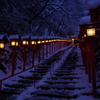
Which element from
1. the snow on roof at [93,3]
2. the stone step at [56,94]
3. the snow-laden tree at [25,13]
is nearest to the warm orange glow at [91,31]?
the snow on roof at [93,3]

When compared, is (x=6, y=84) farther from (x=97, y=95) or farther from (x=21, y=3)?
(x=21, y=3)

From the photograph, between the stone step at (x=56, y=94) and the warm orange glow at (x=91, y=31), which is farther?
the stone step at (x=56, y=94)

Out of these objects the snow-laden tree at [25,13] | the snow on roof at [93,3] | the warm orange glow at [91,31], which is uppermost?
the snow-laden tree at [25,13]

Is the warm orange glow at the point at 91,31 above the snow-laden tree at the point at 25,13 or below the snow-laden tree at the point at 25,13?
below

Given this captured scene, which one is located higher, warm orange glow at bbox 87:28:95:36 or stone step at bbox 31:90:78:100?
warm orange glow at bbox 87:28:95:36

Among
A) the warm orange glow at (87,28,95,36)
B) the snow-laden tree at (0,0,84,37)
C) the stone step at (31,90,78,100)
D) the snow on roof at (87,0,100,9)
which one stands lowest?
the stone step at (31,90,78,100)

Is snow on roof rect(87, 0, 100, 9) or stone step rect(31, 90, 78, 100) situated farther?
stone step rect(31, 90, 78, 100)

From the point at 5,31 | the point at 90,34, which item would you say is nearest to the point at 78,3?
the point at 5,31

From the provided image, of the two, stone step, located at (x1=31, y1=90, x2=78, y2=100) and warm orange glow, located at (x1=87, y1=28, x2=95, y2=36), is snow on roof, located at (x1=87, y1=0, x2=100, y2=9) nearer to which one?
warm orange glow, located at (x1=87, y1=28, x2=95, y2=36)

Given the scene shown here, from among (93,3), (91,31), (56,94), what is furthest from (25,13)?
(56,94)

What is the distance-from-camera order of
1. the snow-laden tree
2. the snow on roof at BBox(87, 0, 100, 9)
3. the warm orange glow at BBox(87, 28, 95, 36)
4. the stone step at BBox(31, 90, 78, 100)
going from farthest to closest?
1. the snow-laden tree
2. the stone step at BBox(31, 90, 78, 100)
3. the warm orange glow at BBox(87, 28, 95, 36)
4. the snow on roof at BBox(87, 0, 100, 9)

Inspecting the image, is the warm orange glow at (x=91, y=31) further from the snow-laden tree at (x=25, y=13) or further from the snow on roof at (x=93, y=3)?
the snow-laden tree at (x=25, y=13)

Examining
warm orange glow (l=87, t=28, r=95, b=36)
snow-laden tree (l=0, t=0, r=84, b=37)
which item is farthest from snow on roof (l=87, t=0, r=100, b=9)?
snow-laden tree (l=0, t=0, r=84, b=37)

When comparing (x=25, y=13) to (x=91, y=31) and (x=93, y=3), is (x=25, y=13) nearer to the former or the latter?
(x=91, y=31)
